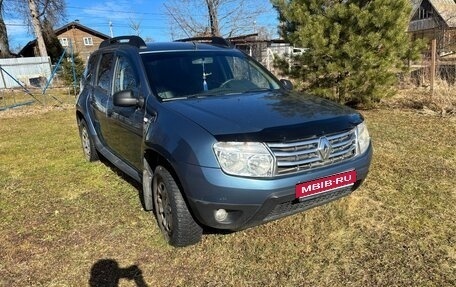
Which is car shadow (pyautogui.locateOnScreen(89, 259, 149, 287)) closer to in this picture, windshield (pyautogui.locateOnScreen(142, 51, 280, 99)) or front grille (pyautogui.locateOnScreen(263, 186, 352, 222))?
front grille (pyautogui.locateOnScreen(263, 186, 352, 222))

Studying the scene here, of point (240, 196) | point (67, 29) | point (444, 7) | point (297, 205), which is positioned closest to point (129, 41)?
point (240, 196)

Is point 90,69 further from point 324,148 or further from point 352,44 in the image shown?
point 352,44

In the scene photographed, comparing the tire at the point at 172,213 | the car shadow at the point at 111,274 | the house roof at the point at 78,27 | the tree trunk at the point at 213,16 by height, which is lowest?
the car shadow at the point at 111,274

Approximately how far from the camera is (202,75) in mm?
4000

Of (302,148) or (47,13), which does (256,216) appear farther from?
(47,13)

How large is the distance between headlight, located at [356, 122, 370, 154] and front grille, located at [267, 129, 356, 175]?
20 cm

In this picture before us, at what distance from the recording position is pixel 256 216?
2877 millimetres

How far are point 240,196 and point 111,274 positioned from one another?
48.7 inches

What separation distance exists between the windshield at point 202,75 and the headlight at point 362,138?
3.84 feet

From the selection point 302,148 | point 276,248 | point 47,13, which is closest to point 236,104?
point 302,148

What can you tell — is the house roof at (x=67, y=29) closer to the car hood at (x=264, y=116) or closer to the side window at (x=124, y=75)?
the side window at (x=124, y=75)

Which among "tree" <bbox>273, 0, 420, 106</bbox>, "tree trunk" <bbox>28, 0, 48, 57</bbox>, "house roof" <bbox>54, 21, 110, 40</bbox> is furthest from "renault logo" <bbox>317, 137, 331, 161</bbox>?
"house roof" <bbox>54, 21, 110, 40</bbox>

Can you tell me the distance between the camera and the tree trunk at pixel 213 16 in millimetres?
18297

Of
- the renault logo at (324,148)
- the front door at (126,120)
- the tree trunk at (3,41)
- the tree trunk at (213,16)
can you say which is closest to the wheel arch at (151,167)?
the front door at (126,120)
